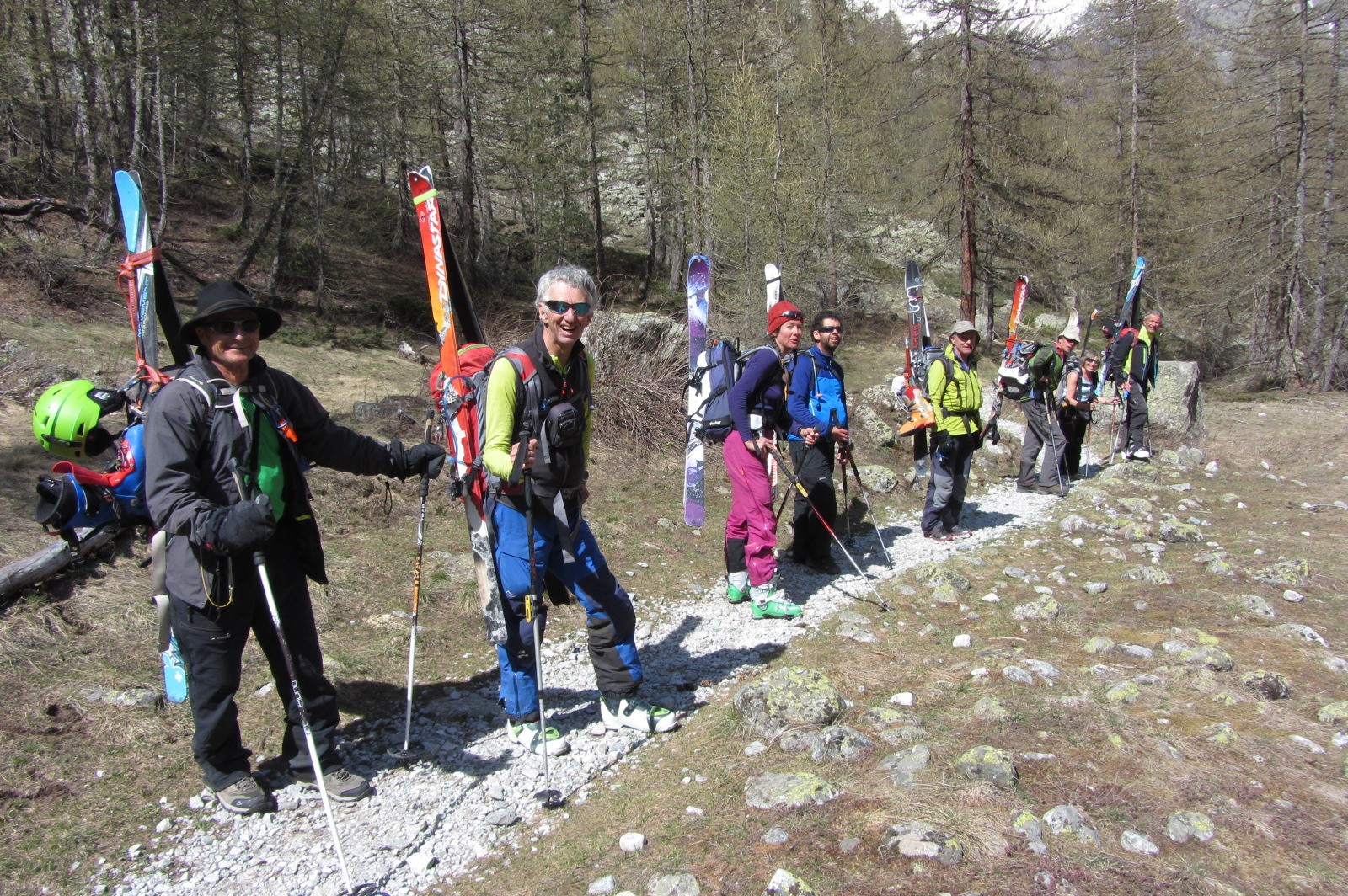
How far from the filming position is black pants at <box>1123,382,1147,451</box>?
1221 cm

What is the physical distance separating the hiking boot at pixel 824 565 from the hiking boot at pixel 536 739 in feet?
12.3

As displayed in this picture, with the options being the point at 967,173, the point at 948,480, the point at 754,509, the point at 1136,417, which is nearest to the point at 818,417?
the point at 754,509

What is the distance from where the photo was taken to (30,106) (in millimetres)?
15438

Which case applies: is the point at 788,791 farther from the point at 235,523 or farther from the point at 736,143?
the point at 736,143

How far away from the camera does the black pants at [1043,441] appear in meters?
10.8

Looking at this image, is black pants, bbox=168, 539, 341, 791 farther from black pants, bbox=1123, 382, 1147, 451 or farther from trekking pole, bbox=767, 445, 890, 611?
black pants, bbox=1123, 382, 1147, 451

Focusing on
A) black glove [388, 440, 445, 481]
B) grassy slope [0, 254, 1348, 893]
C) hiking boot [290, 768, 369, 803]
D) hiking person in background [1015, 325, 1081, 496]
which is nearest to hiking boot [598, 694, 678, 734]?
grassy slope [0, 254, 1348, 893]

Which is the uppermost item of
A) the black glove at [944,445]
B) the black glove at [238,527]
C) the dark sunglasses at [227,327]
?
the dark sunglasses at [227,327]

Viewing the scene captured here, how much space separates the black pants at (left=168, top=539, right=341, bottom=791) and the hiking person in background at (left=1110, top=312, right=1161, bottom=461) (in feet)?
39.5

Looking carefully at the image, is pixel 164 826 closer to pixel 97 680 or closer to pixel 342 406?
pixel 97 680

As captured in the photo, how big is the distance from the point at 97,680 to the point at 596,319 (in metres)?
9.10

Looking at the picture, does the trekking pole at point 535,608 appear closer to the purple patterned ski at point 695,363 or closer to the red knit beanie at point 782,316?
the red knit beanie at point 782,316

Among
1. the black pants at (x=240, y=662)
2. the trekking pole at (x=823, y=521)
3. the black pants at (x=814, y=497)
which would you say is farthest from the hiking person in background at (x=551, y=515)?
the black pants at (x=814, y=497)

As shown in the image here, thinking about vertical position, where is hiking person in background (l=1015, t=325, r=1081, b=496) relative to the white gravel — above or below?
above
